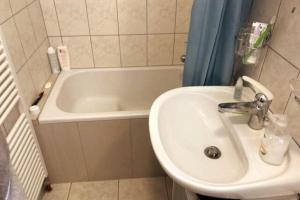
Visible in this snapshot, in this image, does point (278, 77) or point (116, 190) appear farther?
point (116, 190)

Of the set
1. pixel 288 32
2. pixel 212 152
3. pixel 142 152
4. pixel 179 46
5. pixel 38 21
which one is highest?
pixel 288 32

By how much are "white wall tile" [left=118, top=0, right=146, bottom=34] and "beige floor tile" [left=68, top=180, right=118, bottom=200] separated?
113 cm

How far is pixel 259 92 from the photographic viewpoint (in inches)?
Answer: 35.6

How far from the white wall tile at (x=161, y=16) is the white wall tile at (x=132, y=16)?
2.0 inches

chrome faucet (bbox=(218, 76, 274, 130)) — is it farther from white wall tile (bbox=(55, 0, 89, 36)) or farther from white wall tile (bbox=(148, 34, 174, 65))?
white wall tile (bbox=(55, 0, 89, 36))

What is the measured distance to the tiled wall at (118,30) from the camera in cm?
176

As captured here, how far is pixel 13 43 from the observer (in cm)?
128

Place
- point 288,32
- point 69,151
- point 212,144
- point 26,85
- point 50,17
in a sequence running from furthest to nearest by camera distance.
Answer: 1. point 50,17
2. point 69,151
3. point 26,85
4. point 212,144
5. point 288,32

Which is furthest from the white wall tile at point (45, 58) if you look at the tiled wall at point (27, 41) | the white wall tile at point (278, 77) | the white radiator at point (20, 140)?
the white wall tile at point (278, 77)

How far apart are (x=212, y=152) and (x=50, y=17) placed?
152 centimetres

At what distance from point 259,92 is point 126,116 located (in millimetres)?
775

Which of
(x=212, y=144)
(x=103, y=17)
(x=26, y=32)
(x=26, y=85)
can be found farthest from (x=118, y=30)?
(x=212, y=144)

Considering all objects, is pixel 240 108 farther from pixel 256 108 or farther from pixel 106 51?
pixel 106 51

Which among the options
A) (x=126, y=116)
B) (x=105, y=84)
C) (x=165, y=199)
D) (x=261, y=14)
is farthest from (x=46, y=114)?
(x=261, y=14)
